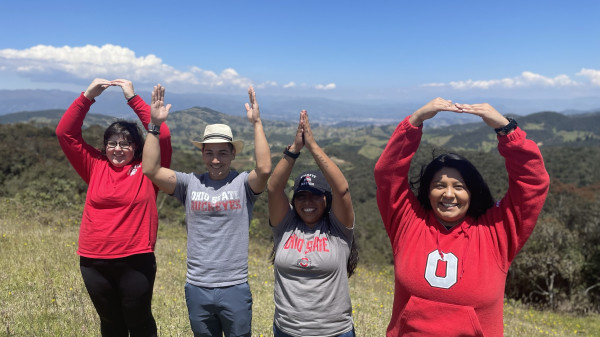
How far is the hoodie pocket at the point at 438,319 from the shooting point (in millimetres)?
1819

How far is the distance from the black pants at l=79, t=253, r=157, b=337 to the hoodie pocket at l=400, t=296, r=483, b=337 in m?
1.91

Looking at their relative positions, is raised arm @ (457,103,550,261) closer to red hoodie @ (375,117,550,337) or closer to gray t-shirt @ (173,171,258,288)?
red hoodie @ (375,117,550,337)

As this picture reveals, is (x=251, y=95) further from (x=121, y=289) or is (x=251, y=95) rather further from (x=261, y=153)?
(x=121, y=289)

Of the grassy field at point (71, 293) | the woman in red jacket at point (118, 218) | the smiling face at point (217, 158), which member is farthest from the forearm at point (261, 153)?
the grassy field at point (71, 293)

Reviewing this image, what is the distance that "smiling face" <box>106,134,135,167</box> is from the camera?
2.92 meters

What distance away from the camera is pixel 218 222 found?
2596 mm

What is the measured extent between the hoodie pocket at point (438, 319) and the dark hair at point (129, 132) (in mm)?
2298

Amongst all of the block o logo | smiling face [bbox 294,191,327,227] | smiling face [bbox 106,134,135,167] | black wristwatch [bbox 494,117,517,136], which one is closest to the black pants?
smiling face [bbox 106,134,135,167]

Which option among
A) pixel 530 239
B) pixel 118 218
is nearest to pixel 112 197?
pixel 118 218

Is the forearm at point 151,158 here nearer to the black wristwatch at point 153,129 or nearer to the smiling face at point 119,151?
the black wristwatch at point 153,129

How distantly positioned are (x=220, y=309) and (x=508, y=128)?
208 centimetres

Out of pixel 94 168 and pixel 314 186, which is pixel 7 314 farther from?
pixel 314 186

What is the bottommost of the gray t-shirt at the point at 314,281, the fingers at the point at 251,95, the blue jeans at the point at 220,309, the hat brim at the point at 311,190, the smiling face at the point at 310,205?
the blue jeans at the point at 220,309

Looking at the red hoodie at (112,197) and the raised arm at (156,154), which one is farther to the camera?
the red hoodie at (112,197)
